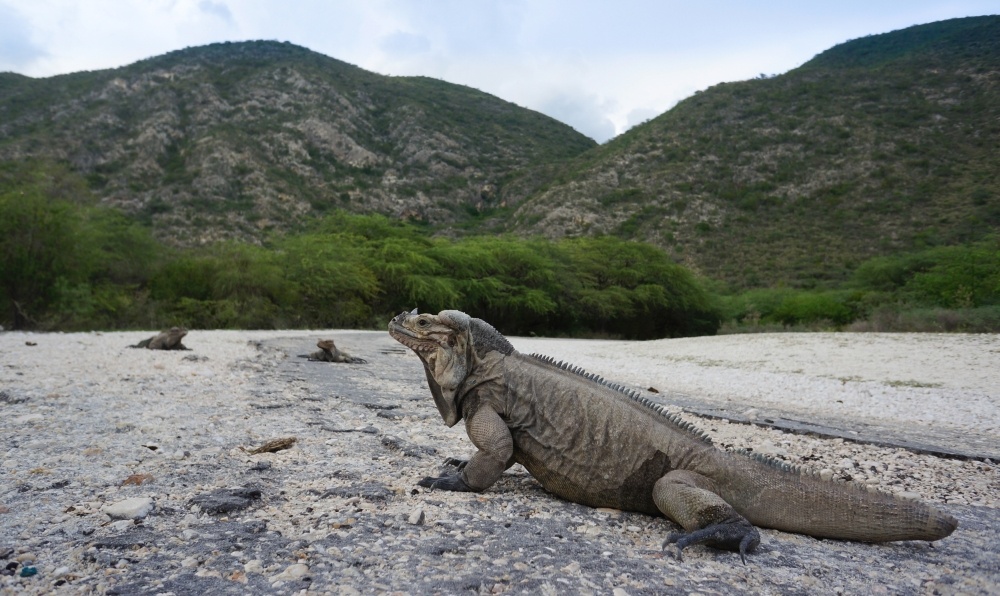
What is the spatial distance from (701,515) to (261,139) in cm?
6510

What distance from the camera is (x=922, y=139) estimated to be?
4994 cm

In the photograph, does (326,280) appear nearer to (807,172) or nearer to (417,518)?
(417,518)

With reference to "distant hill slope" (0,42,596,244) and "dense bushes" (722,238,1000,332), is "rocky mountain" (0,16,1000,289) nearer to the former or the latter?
"distant hill slope" (0,42,596,244)

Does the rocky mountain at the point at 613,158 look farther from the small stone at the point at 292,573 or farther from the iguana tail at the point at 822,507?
the small stone at the point at 292,573

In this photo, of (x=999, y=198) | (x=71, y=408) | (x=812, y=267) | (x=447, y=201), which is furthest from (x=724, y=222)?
(x=71, y=408)

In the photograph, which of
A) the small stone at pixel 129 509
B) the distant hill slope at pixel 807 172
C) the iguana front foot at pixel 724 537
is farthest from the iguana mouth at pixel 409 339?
the distant hill slope at pixel 807 172

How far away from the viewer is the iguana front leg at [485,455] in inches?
159

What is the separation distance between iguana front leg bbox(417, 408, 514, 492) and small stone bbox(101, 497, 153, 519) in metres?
1.70

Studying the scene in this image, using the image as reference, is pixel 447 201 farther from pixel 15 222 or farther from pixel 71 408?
pixel 71 408

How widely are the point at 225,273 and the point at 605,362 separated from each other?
18.8 m

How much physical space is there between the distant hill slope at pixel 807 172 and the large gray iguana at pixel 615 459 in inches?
1612

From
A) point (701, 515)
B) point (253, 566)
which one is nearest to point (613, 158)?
point (701, 515)

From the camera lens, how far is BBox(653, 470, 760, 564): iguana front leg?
3.29m

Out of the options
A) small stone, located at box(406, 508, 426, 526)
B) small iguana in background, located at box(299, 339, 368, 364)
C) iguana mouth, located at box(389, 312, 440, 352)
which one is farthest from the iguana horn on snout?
small iguana in background, located at box(299, 339, 368, 364)
